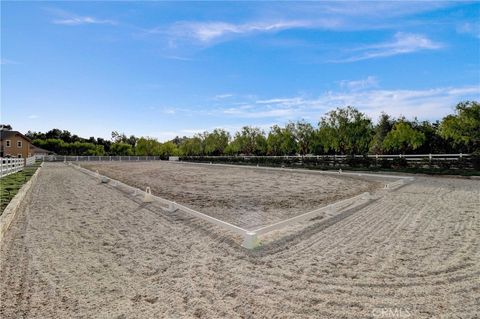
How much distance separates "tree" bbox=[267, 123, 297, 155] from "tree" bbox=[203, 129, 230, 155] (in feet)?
63.5

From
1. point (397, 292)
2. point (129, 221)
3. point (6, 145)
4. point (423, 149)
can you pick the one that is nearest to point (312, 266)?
point (397, 292)

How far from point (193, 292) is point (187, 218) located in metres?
4.10

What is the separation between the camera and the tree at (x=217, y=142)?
78.8m

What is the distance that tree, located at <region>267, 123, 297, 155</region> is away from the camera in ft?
177

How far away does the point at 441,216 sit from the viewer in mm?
7688

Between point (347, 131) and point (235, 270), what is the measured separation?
128 feet

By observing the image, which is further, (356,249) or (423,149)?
(423,149)

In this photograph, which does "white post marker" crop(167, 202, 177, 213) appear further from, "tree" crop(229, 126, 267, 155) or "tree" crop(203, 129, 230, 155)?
"tree" crop(203, 129, 230, 155)

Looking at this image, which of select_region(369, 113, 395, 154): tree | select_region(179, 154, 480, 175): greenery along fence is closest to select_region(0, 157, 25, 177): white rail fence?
select_region(179, 154, 480, 175): greenery along fence

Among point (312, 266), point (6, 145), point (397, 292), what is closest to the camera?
point (397, 292)

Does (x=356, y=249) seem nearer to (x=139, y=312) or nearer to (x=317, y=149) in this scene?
(x=139, y=312)

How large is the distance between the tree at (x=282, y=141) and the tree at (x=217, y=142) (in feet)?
63.5

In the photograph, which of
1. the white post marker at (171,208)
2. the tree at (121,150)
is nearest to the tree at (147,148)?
the tree at (121,150)

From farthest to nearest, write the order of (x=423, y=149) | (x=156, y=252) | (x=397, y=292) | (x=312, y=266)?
(x=423, y=149)
(x=156, y=252)
(x=312, y=266)
(x=397, y=292)
